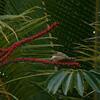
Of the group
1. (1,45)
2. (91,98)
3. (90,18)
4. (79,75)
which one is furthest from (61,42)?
(79,75)

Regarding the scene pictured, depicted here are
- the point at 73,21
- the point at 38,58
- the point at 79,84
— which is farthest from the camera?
the point at 73,21

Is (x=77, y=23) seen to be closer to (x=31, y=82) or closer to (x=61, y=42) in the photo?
(x=61, y=42)

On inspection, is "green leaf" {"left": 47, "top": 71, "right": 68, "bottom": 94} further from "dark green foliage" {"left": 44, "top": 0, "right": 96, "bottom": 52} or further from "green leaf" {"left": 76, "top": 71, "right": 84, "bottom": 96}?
"dark green foliage" {"left": 44, "top": 0, "right": 96, "bottom": 52}

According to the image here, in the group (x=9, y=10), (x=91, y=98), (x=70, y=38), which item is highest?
(x=9, y=10)

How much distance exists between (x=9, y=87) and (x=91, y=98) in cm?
35

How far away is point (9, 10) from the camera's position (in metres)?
1.70

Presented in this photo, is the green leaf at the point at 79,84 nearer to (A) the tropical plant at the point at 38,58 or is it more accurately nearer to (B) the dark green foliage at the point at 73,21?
(A) the tropical plant at the point at 38,58

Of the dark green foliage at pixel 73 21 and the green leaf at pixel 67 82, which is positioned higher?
the dark green foliage at pixel 73 21

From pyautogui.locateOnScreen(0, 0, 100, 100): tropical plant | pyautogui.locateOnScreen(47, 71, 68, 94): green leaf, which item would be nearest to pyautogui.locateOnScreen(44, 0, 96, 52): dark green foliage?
pyautogui.locateOnScreen(0, 0, 100, 100): tropical plant

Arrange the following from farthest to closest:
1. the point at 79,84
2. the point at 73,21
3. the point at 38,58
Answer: the point at 73,21, the point at 38,58, the point at 79,84

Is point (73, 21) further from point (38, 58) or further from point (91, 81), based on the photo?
point (91, 81)

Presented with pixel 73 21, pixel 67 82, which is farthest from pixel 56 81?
pixel 73 21

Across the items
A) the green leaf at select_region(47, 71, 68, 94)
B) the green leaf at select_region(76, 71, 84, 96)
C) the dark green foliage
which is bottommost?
the green leaf at select_region(76, 71, 84, 96)

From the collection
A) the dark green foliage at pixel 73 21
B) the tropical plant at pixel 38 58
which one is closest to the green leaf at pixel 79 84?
the tropical plant at pixel 38 58
